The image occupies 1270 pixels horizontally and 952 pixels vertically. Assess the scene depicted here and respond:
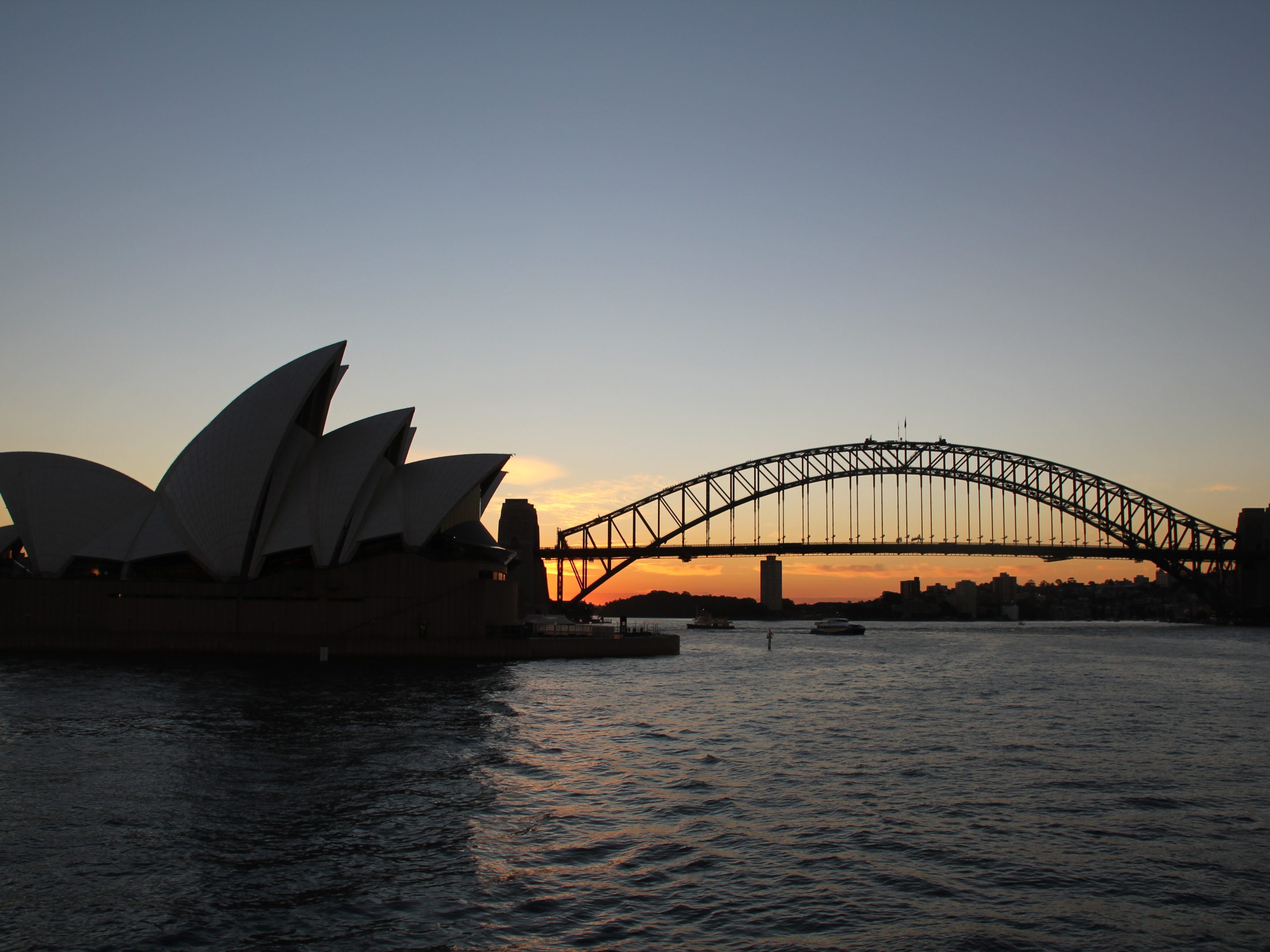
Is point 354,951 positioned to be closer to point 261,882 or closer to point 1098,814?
point 261,882

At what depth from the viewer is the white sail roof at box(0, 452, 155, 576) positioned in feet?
182

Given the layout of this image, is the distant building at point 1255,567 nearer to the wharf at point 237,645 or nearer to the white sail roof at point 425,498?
the white sail roof at point 425,498

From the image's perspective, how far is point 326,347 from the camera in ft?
176

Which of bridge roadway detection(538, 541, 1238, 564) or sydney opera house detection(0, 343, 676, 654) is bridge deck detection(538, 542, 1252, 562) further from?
sydney opera house detection(0, 343, 676, 654)

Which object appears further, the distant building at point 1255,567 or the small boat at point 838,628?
the distant building at point 1255,567

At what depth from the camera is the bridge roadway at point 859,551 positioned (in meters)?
100

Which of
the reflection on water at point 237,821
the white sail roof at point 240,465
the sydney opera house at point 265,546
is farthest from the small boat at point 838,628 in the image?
the reflection on water at point 237,821

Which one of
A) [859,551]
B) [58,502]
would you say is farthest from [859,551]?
[58,502]

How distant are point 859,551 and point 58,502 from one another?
74.3 m

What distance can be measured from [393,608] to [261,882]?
1674 inches

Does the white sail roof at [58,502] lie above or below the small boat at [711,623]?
above

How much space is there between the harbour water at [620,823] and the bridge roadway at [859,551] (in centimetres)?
6503

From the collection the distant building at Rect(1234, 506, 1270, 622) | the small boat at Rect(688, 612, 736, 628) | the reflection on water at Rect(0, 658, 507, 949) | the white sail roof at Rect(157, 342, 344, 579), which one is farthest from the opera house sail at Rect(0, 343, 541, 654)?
the distant building at Rect(1234, 506, 1270, 622)

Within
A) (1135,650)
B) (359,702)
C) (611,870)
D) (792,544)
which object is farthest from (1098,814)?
(792,544)
